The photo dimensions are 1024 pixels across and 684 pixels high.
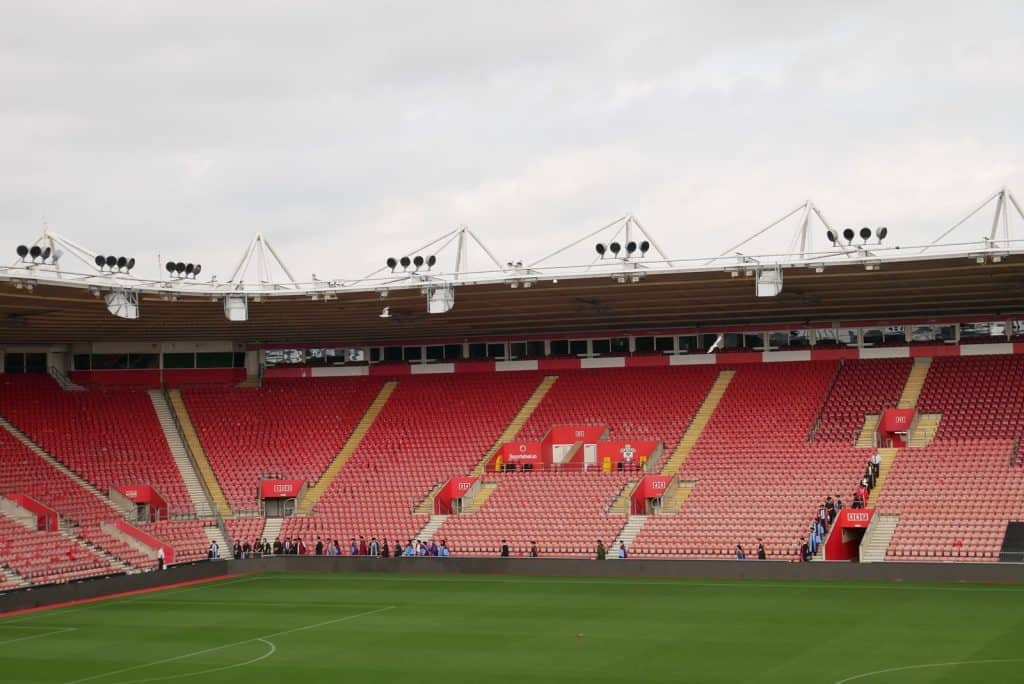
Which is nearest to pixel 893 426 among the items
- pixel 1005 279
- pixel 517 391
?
pixel 1005 279

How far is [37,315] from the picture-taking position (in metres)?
46.7

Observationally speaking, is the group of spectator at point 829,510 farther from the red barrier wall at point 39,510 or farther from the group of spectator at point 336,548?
the red barrier wall at point 39,510

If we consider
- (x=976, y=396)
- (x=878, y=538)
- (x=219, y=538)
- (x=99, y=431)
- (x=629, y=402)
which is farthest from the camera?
(x=99, y=431)

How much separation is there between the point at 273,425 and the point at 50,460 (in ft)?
32.5

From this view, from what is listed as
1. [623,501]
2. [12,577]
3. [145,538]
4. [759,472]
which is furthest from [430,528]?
[12,577]

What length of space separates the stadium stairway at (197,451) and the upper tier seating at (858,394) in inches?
920

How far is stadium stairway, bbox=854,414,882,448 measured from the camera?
46312mm

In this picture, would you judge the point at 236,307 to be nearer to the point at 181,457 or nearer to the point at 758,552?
the point at 181,457

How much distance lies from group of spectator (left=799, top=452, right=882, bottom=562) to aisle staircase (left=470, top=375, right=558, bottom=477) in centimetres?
1405

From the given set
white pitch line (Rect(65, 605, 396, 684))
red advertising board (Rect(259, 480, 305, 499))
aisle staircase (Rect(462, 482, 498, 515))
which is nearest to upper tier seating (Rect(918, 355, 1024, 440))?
aisle staircase (Rect(462, 482, 498, 515))

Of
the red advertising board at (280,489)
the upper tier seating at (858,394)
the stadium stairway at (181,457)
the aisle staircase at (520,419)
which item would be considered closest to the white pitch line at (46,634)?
the stadium stairway at (181,457)

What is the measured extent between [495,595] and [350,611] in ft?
15.8

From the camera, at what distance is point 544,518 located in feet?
151

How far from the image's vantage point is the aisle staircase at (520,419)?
50.7 meters
